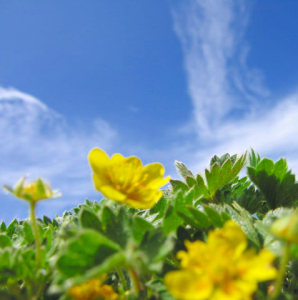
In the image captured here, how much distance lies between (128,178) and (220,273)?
726mm

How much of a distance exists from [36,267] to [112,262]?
0.39m

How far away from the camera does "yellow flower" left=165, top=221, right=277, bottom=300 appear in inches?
36.9

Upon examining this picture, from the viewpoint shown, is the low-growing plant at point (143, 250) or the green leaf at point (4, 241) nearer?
the low-growing plant at point (143, 250)

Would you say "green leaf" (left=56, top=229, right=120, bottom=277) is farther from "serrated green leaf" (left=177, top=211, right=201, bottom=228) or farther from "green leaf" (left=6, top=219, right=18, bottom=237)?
"green leaf" (left=6, top=219, right=18, bottom=237)

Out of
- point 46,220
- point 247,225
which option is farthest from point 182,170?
point 247,225

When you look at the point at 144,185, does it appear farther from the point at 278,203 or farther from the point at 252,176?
the point at 278,203

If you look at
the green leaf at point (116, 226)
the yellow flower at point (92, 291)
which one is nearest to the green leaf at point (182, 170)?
the green leaf at point (116, 226)

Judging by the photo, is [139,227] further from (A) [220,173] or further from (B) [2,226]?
(B) [2,226]

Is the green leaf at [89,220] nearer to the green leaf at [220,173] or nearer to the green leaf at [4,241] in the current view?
the green leaf at [4,241]

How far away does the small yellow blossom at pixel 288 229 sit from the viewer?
0.92 meters

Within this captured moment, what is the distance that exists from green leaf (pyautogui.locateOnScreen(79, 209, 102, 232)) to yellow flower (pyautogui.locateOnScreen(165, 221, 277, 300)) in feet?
1.27

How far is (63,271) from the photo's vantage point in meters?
1.05

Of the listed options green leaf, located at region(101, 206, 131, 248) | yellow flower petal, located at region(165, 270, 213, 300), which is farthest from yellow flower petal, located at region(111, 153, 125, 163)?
yellow flower petal, located at region(165, 270, 213, 300)

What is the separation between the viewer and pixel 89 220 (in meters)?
1.27
